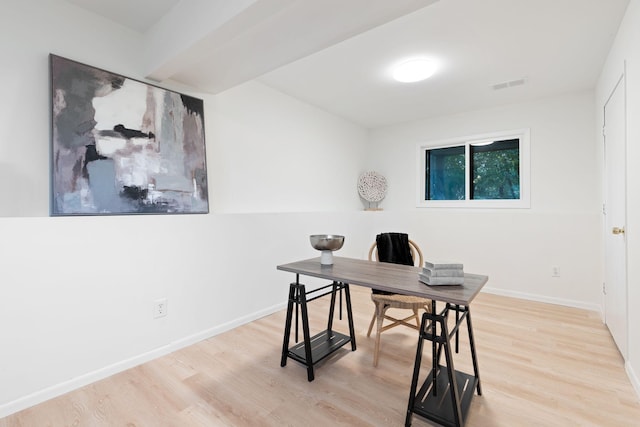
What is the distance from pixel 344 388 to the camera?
1882mm

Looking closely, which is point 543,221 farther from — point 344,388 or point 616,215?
point 344,388

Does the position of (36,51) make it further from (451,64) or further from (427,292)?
(451,64)

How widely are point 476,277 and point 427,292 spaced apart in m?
0.51

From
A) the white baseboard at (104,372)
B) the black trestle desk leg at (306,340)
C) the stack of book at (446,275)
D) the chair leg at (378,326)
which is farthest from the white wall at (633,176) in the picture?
the white baseboard at (104,372)

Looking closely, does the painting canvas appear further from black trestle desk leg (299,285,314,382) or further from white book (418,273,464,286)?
white book (418,273,464,286)

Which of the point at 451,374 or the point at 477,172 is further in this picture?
the point at 477,172

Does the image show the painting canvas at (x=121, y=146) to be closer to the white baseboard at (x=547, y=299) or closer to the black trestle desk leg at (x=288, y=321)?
the black trestle desk leg at (x=288, y=321)

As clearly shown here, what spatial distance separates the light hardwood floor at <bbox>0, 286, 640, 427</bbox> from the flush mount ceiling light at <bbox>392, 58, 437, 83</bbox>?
7.81ft

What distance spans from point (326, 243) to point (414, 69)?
1896 millimetres

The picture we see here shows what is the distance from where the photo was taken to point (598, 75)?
306 cm

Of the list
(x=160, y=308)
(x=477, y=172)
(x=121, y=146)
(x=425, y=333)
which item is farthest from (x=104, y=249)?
(x=477, y=172)

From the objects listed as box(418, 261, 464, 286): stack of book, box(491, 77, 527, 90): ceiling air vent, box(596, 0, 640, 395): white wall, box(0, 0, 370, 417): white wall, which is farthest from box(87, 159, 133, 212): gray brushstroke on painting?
box(491, 77, 527, 90): ceiling air vent

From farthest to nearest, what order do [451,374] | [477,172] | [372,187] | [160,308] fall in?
[372,187] → [477,172] → [160,308] → [451,374]

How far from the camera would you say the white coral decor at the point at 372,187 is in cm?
496
